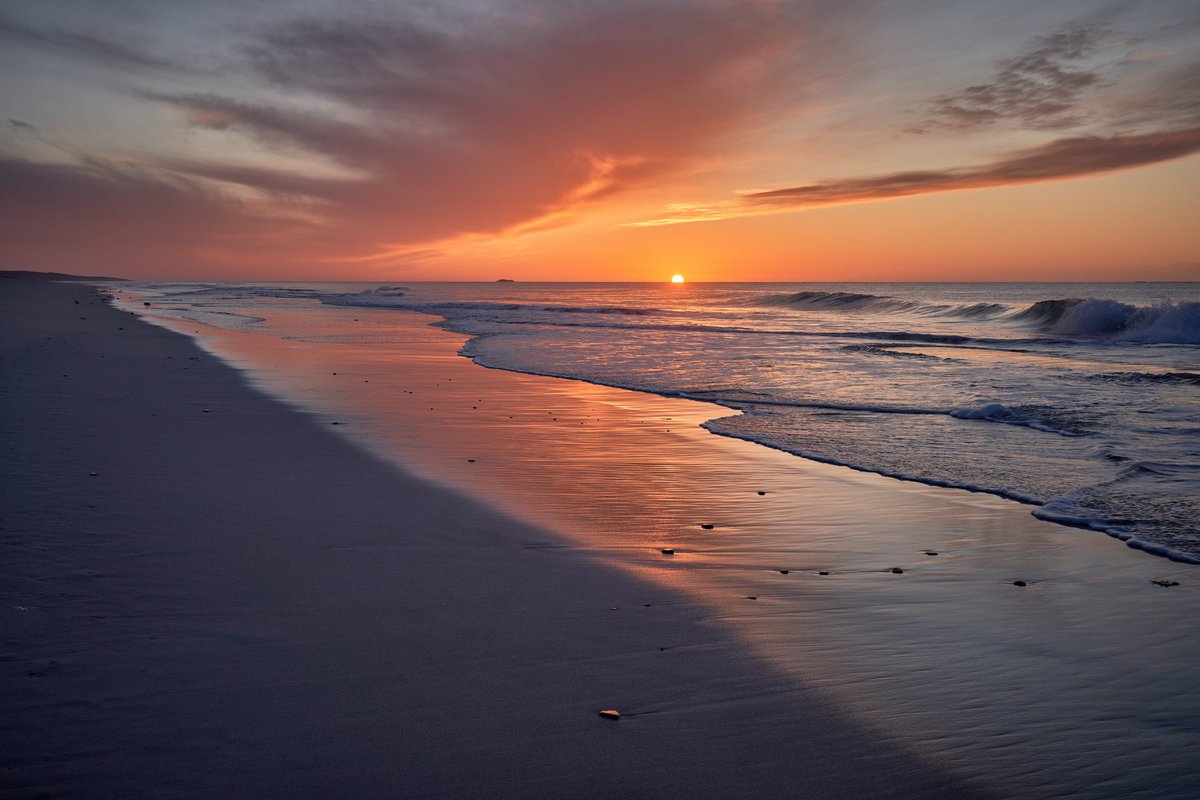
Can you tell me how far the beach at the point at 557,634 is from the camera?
105 inches

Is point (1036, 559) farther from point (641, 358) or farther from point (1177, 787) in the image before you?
point (641, 358)

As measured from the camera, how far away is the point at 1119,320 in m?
32.0

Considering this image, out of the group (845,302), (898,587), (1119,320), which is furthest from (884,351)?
(845,302)

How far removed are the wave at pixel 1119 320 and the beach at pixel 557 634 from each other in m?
27.2

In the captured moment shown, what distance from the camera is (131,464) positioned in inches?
254

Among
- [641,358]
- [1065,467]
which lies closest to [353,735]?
[1065,467]

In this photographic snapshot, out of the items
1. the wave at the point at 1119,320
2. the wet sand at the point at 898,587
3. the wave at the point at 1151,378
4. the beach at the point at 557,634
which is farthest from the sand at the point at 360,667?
the wave at the point at 1119,320

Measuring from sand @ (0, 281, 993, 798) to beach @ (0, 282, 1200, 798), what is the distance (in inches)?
0.5

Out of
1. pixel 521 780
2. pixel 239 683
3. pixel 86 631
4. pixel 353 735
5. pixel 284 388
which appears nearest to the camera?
pixel 521 780

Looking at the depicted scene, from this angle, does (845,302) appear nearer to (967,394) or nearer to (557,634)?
(967,394)

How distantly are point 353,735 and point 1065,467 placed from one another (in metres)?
7.25

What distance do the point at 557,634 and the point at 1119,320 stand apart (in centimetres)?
3614

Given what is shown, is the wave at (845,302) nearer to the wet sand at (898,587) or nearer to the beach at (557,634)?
the wet sand at (898,587)

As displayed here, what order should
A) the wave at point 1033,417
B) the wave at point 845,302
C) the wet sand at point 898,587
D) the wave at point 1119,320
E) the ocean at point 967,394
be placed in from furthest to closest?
the wave at point 845,302 < the wave at point 1119,320 < the wave at point 1033,417 < the ocean at point 967,394 < the wet sand at point 898,587
